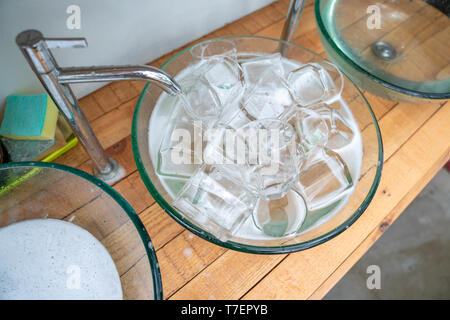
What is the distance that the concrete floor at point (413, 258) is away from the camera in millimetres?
1202

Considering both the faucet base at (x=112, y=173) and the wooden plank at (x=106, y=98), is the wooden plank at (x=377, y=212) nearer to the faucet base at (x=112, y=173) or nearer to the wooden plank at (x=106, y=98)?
the faucet base at (x=112, y=173)

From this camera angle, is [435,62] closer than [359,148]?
No

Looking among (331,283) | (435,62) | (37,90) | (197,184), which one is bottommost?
(331,283)

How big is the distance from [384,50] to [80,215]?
26.8 inches

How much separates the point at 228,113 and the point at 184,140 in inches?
3.5

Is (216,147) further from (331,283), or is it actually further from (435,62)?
(435,62)

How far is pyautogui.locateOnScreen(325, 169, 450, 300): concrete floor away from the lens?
120 cm

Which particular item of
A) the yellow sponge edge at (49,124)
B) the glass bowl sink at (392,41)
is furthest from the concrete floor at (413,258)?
the yellow sponge edge at (49,124)

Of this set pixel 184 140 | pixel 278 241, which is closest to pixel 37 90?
pixel 184 140

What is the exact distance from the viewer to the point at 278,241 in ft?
1.55

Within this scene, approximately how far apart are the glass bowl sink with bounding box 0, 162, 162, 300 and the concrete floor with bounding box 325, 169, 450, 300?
95cm

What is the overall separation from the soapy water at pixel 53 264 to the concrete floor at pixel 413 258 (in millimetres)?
971

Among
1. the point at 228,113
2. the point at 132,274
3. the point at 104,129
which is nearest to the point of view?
the point at 132,274

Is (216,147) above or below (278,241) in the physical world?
above
